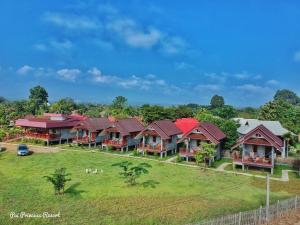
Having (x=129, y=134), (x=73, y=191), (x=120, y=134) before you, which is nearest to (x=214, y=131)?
(x=129, y=134)

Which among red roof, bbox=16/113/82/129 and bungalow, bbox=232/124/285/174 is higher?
red roof, bbox=16/113/82/129

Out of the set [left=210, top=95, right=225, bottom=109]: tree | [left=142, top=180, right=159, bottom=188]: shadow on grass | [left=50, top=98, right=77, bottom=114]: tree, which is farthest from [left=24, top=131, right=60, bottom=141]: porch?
[left=210, top=95, right=225, bottom=109]: tree

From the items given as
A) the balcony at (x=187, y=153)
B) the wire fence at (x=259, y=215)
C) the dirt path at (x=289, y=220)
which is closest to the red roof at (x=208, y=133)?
the balcony at (x=187, y=153)

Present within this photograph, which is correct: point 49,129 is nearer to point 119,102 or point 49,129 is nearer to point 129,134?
point 129,134

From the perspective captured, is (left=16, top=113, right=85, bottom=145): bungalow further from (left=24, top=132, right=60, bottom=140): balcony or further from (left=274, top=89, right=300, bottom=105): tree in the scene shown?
(left=274, top=89, right=300, bottom=105): tree

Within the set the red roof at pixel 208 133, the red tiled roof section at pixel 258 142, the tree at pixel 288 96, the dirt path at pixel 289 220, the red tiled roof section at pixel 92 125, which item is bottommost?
the dirt path at pixel 289 220

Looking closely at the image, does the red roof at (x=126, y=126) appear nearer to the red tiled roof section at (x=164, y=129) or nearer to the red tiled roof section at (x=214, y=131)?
the red tiled roof section at (x=164, y=129)

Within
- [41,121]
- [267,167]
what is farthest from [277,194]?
[41,121]
